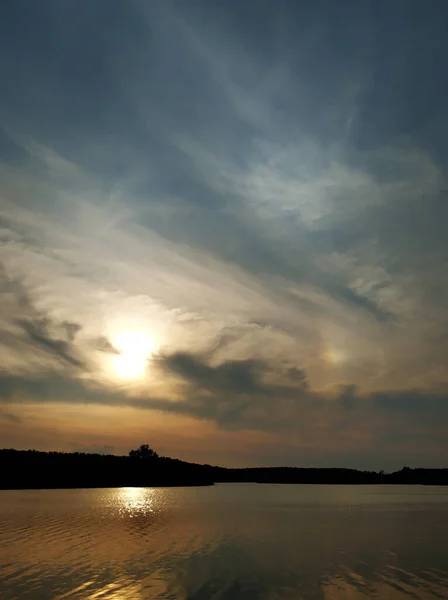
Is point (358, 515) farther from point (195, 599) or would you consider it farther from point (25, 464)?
point (25, 464)

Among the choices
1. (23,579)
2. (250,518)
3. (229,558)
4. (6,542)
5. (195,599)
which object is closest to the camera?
(195,599)

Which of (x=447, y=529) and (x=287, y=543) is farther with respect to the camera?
(x=447, y=529)

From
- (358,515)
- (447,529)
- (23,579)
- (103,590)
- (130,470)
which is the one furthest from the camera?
(130,470)

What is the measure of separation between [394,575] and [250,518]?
4634 cm

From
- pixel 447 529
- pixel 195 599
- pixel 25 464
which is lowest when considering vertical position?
pixel 195 599

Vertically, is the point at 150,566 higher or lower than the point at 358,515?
lower

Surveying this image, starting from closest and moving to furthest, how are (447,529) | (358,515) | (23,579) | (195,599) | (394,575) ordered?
(195,599)
(23,579)
(394,575)
(447,529)
(358,515)

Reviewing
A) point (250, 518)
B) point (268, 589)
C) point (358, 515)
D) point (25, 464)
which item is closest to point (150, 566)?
point (268, 589)

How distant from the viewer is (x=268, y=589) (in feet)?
109

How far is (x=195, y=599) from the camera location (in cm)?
3033

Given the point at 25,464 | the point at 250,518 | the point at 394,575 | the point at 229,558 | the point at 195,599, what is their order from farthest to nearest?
the point at 25,464
the point at 250,518
the point at 229,558
the point at 394,575
the point at 195,599

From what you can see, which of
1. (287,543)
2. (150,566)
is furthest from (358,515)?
(150,566)

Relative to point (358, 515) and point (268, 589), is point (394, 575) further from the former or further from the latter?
point (358, 515)

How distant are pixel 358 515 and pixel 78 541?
56.3 m
